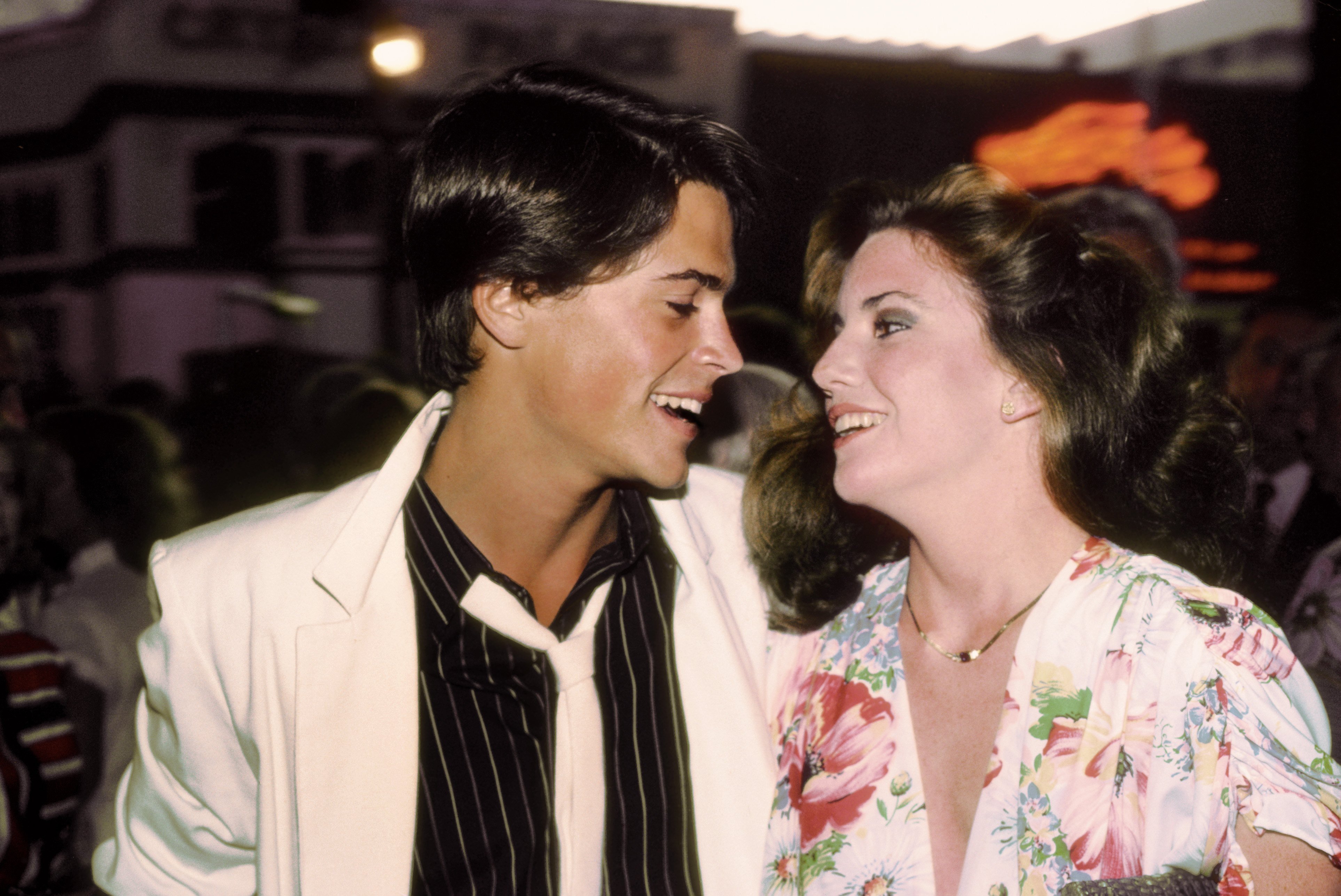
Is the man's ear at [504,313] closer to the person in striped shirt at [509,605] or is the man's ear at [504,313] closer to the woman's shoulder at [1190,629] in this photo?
the person in striped shirt at [509,605]

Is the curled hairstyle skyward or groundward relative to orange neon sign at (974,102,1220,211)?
groundward

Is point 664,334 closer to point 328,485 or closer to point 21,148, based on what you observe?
point 328,485

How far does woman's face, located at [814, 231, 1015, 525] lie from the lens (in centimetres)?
182

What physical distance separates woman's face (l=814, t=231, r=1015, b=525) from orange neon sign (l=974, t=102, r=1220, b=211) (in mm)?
8298

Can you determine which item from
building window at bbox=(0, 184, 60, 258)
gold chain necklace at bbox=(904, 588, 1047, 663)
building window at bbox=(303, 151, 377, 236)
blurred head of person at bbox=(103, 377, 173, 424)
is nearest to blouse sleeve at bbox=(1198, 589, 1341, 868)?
gold chain necklace at bbox=(904, 588, 1047, 663)

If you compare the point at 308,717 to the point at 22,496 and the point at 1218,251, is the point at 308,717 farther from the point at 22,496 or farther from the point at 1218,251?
the point at 1218,251

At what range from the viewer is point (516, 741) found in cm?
183

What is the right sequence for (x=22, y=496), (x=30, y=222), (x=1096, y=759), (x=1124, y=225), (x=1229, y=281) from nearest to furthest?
1. (x=1096, y=759)
2. (x=1124, y=225)
3. (x=22, y=496)
4. (x=30, y=222)
5. (x=1229, y=281)

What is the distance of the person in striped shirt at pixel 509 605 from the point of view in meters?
1.72

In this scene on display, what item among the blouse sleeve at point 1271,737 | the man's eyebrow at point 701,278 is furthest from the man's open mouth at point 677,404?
the blouse sleeve at point 1271,737

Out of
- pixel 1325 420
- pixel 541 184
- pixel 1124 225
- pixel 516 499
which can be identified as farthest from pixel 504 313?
pixel 1325 420

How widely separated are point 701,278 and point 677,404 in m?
0.26

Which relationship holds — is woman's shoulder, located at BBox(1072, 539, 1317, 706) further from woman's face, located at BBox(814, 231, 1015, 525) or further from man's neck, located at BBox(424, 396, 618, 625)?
man's neck, located at BBox(424, 396, 618, 625)

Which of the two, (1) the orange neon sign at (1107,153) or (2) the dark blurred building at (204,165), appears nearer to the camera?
(1) the orange neon sign at (1107,153)
